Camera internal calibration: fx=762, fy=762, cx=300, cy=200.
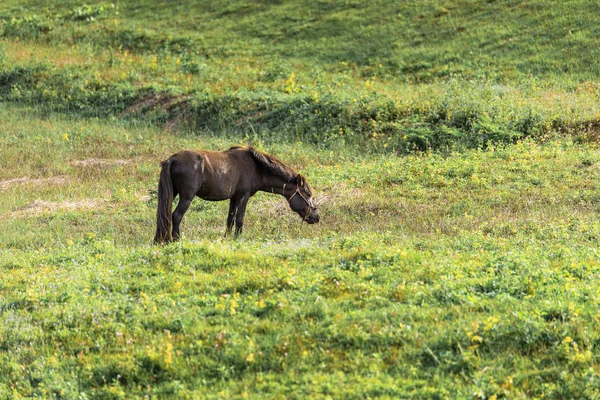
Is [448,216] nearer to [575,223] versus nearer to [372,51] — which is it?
[575,223]

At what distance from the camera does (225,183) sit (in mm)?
13211

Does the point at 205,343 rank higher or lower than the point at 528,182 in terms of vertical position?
higher

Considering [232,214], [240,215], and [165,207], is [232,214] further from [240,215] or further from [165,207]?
[165,207]

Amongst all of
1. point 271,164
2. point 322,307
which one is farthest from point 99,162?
point 322,307

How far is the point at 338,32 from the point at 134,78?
9.29m

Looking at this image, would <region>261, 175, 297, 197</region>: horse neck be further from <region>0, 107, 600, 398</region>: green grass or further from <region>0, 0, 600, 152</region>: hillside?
<region>0, 0, 600, 152</region>: hillside

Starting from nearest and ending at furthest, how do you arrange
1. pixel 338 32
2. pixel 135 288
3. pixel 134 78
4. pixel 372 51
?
1. pixel 135 288
2. pixel 134 78
3. pixel 372 51
4. pixel 338 32

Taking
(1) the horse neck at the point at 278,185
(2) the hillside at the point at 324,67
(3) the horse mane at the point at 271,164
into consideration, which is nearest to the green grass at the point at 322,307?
(1) the horse neck at the point at 278,185

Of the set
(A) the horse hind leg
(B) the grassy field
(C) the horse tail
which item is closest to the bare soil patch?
(B) the grassy field

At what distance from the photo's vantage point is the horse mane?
13695 millimetres

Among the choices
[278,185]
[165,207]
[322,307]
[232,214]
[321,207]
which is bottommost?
[321,207]

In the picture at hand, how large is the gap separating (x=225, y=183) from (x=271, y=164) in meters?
1.02

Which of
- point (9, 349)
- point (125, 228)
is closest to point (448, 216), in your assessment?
point (125, 228)

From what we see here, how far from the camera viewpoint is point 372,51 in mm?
30781
